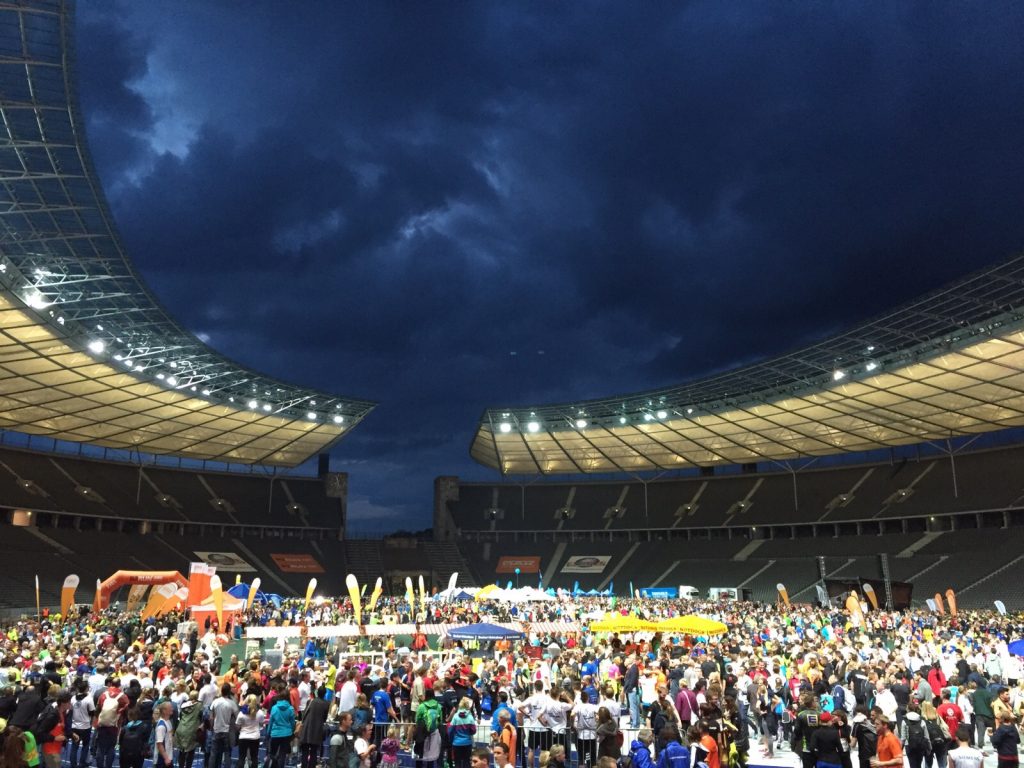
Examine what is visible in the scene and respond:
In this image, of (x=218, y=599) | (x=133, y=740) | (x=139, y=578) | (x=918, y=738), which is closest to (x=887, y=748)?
(x=918, y=738)

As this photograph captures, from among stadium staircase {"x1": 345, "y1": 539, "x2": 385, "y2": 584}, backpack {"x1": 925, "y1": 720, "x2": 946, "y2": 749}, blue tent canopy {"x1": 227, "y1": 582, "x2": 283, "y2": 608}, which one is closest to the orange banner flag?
blue tent canopy {"x1": 227, "y1": 582, "x2": 283, "y2": 608}

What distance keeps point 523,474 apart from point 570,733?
199ft

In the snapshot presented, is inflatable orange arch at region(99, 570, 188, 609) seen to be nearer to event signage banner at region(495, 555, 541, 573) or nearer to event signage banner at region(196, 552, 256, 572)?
event signage banner at region(196, 552, 256, 572)

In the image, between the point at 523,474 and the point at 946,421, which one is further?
the point at 523,474

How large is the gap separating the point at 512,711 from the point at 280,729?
407 centimetres

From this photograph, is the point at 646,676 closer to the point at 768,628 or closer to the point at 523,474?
the point at 768,628

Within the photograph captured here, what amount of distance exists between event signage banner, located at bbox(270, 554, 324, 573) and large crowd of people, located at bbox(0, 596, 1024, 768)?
3889cm

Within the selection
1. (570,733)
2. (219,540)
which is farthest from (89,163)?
(219,540)

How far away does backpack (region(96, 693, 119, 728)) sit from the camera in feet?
37.4

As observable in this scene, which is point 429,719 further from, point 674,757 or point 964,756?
point 964,756

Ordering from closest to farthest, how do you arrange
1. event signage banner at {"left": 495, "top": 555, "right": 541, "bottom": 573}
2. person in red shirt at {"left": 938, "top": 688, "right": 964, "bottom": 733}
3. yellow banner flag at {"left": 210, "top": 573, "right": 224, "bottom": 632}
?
person in red shirt at {"left": 938, "top": 688, "right": 964, "bottom": 733}, yellow banner flag at {"left": 210, "top": 573, "right": 224, "bottom": 632}, event signage banner at {"left": 495, "top": 555, "right": 541, "bottom": 573}

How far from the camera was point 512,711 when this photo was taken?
1327 centimetres

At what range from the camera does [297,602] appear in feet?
140

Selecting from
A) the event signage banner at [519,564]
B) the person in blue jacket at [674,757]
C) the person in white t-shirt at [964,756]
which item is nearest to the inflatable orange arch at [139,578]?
the person in blue jacket at [674,757]
